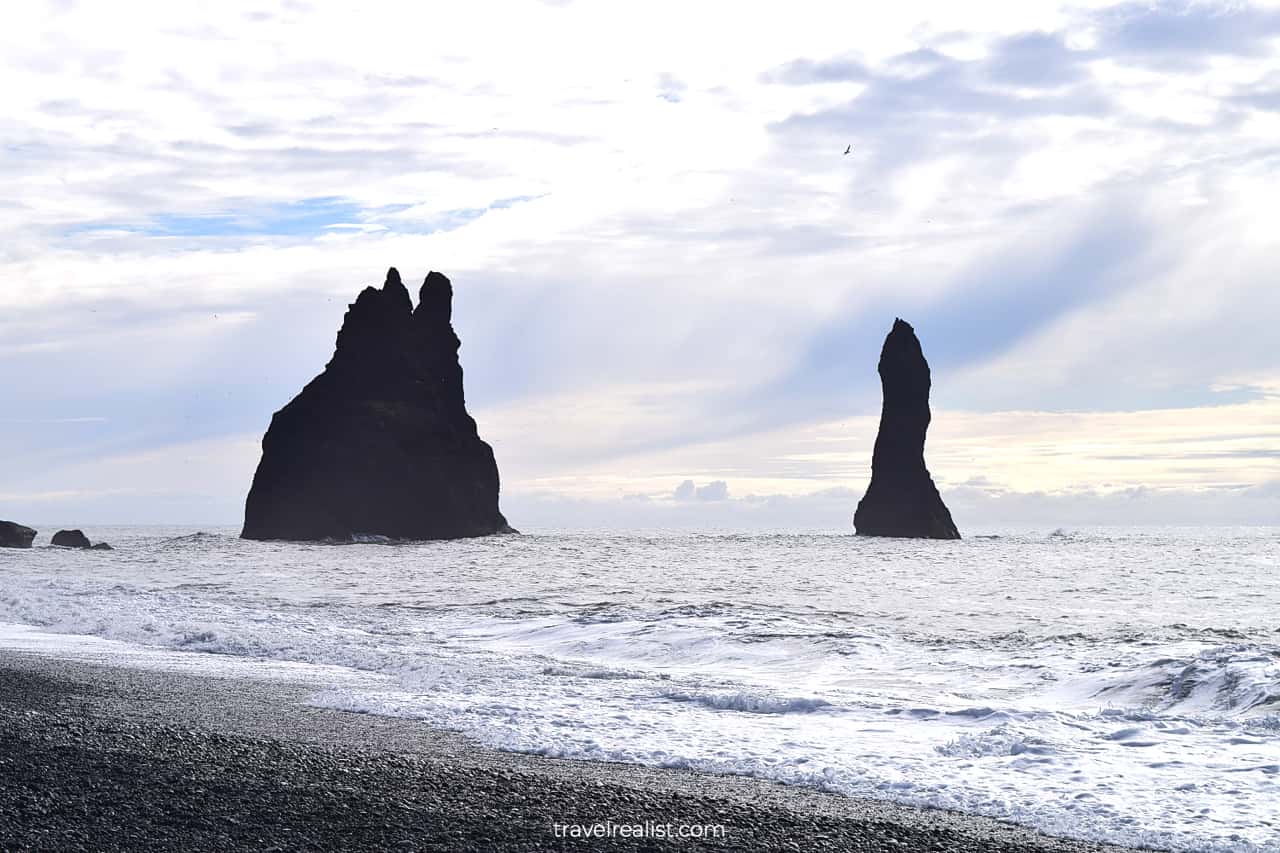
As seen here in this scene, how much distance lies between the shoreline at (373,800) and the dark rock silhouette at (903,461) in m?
117

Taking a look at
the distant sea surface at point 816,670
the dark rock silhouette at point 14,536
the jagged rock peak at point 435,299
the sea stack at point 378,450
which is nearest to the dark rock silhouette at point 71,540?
the dark rock silhouette at point 14,536

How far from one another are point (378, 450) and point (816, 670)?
9951 centimetres

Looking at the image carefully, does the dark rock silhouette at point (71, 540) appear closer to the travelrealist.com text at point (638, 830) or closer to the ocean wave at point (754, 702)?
the ocean wave at point (754, 702)

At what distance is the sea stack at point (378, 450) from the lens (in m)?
112

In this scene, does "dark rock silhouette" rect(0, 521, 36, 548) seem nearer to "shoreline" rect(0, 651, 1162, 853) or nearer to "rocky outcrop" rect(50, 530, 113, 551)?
"rocky outcrop" rect(50, 530, 113, 551)

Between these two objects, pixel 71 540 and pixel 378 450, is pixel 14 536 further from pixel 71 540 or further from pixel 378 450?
pixel 378 450

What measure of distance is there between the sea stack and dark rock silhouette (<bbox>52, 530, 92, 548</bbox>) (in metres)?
31.5

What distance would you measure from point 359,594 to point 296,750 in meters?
24.2

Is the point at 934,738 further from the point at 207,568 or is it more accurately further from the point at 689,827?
the point at 207,568

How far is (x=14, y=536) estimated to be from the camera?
245 feet

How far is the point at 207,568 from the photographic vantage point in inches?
1831

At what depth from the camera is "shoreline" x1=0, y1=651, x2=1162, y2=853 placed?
712 centimetres

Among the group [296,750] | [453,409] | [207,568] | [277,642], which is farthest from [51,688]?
[453,409]

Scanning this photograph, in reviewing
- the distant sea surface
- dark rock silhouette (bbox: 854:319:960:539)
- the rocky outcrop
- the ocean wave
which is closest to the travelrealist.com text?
the distant sea surface
